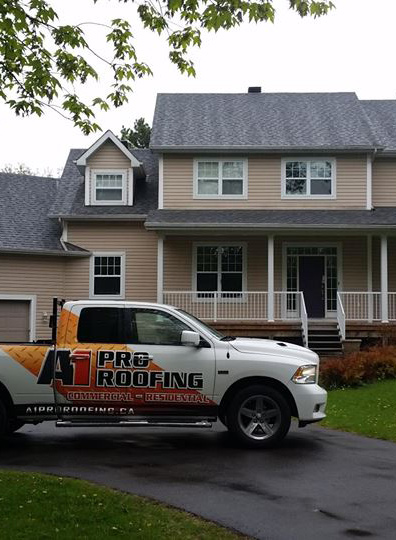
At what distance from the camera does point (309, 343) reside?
1852 centimetres

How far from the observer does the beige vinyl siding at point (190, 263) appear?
2098 cm

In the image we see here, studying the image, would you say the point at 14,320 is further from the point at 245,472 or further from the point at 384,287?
the point at 245,472

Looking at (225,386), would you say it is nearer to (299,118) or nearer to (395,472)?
(395,472)

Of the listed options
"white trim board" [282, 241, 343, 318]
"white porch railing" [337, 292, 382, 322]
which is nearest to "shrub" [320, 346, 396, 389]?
"white porch railing" [337, 292, 382, 322]

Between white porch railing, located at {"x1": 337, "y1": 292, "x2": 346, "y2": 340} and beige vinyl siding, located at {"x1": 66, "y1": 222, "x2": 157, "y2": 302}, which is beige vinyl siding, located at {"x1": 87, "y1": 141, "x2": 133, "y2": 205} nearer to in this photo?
beige vinyl siding, located at {"x1": 66, "y1": 222, "x2": 157, "y2": 302}

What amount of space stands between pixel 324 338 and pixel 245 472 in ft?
40.3

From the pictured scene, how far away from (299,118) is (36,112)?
1574 centimetres

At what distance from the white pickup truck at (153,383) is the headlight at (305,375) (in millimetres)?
13

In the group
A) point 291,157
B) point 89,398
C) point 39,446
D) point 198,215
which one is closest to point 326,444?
point 89,398

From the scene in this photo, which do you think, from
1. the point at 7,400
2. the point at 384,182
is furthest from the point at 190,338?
the point at 384,182

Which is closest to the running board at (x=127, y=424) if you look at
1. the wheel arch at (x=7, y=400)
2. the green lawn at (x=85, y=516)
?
the wheel arch at (x=7, y=400)

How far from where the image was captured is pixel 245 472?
6.86m

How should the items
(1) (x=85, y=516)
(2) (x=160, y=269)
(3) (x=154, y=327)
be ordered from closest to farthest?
(1) (x=85, y=516), (3) (x=154, y=327), (2) (x=160, y=269)

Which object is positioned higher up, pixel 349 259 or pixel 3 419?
pixel 349 259
